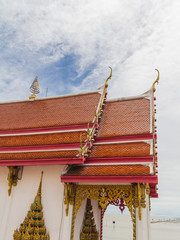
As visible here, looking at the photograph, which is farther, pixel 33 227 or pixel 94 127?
pixel 94 127

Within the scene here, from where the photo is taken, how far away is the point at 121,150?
7441mm

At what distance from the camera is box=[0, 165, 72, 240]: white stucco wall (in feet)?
23.4

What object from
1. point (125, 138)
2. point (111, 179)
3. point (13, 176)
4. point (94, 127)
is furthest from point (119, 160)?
point (13, 176)

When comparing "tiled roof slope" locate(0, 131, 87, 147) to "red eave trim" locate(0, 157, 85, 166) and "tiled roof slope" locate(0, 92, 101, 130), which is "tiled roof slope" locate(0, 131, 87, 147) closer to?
"tiled roof slope" locate(0, 92, 101, 130)

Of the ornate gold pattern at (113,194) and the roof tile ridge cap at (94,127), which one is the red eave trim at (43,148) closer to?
the roof tile ridge cap at (94,127)

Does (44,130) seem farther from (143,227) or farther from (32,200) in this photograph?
(143,227)

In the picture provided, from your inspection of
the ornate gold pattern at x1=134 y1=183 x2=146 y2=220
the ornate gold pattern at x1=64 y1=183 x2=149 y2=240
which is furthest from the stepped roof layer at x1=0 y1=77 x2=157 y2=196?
the ornate gold pattern at x1=64 y1=183 x2=149 y2=240

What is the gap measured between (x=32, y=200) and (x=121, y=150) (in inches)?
134

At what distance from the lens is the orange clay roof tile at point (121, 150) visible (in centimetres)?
709

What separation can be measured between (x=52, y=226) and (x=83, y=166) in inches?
81.6

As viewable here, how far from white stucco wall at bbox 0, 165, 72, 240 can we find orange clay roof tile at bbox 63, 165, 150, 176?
80cm

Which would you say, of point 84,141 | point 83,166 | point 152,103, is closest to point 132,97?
point 152,103

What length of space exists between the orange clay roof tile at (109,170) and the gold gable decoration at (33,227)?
156cm

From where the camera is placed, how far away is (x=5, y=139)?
916 centimetres
